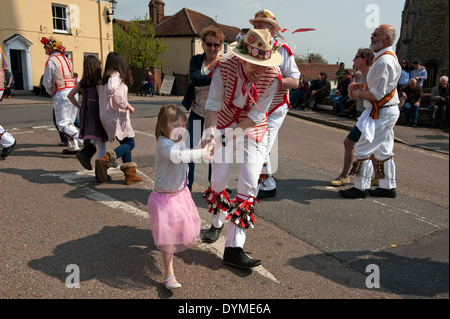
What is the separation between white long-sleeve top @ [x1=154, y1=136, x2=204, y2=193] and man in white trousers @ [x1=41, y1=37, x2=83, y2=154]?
4.56m

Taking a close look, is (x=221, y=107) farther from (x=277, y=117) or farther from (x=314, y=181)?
(x=314, y=181)

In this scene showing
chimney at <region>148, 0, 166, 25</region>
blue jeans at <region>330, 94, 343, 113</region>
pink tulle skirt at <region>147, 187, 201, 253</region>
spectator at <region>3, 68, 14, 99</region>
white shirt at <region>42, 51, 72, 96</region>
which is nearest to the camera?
pink tulle skirt at <region>147, 187, 201, 253</region>

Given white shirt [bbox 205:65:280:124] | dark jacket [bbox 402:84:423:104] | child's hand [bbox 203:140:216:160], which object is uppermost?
white shirt [bbox 205:65:280:124]

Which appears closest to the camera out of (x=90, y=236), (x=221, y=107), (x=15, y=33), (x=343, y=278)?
(x=343, y=278)

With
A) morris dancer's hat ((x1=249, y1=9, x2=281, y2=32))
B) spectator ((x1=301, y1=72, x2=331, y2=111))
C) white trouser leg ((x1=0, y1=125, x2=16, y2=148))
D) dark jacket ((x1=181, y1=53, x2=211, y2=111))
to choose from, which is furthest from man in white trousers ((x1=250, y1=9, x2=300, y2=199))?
spectator ((x1=301, y1=72, x2=331, y2=111))

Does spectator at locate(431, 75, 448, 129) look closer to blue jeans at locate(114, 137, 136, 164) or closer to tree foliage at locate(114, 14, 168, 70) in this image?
blue jeans at locate(114, 137, 136, 164)

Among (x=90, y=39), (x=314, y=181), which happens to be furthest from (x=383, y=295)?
(x=90, y=39)

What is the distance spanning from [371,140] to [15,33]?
24.2 meters

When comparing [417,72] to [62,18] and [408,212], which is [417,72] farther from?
[62,18]

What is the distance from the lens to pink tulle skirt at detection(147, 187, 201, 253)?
119 inches

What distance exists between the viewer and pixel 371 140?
206 inches

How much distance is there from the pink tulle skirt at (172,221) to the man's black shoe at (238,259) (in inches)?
13.9

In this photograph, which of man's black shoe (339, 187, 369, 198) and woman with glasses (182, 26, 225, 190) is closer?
woman with glasses (182, 26, 225, 190)

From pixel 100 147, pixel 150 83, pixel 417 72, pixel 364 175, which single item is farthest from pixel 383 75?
pixel 150 83
